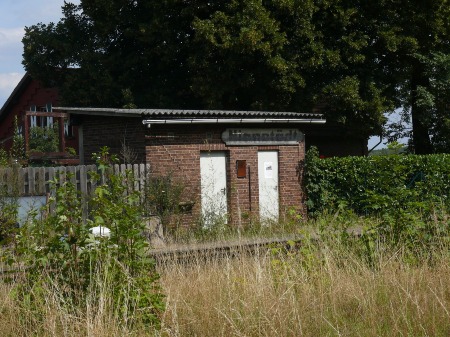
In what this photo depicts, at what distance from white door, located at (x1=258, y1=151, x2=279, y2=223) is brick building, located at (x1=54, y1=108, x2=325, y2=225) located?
2 centimetres

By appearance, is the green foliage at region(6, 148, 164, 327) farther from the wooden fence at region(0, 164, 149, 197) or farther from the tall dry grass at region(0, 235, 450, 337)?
the wooden fence at region(0, 164, 149, 197)

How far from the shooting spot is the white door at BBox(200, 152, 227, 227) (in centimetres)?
1950

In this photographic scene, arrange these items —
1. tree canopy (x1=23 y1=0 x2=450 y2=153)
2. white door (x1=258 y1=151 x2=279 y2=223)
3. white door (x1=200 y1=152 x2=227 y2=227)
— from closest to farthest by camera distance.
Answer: white door (x1=200 y1=152 x2=227 y2=227)
white door (x1=258 y1=151 x2=279 y2=223)
tree canopy (x1=23 y1=0 x2=450 y2=153)

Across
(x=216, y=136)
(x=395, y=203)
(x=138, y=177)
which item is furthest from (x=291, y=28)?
(x=395, y=203)

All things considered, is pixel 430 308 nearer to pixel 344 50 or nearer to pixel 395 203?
pixel 395 203

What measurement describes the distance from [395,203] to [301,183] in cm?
1211

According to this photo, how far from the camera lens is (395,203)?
9984mm

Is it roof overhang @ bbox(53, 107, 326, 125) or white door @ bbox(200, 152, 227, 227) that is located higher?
roof overhang @ bbox(53, 107, 326, 125)

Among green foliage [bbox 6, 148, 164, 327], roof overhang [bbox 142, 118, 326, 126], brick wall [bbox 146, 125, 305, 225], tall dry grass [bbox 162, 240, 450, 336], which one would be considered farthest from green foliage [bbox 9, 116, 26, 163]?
green foliage [bbox 6, 148, 164, 327]

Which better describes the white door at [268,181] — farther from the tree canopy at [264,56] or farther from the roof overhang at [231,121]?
the tree canopy at [264,56]

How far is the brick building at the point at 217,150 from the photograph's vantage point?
19.0 m

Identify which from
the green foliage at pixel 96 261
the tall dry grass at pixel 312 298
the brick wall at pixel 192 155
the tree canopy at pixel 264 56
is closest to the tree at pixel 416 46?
the tree canopy at pixel 264 56

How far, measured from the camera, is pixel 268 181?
838 inches

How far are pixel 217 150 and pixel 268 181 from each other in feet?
6.39
